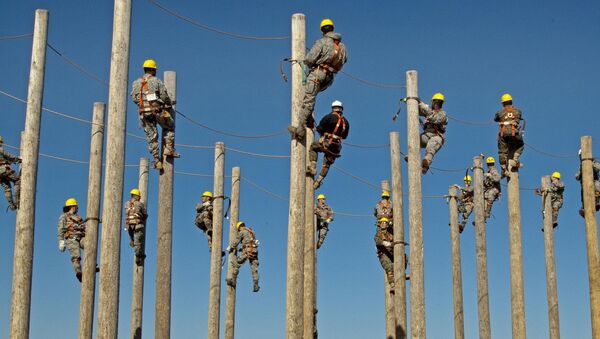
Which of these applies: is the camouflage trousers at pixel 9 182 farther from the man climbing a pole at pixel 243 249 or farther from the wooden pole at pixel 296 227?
the wooden pole at pixel 296 227

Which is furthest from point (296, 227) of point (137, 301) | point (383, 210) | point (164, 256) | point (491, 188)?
point (491, 188)

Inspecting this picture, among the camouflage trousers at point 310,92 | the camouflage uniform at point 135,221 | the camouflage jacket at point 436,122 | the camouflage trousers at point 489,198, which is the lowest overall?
the camouflage uniform at point 135,221

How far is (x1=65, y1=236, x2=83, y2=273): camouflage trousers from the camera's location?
14867 mm

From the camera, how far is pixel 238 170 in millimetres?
16453

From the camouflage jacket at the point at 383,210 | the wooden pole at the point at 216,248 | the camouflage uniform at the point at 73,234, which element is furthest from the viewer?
the camouflage jacket at the point at 383,210

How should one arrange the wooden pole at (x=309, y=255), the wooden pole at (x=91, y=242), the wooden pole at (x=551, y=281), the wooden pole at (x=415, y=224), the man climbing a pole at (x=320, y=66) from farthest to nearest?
the wooden pole at (x=551, y=281) < the wooden pole at (x=91, y=242) < the wooden pole at (x=415, y=224) < the wooden pole at (x=309, y=255) < the man climbing a pole at (x=320, y=66)

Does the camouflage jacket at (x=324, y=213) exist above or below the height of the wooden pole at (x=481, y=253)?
above

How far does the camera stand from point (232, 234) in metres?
16.4

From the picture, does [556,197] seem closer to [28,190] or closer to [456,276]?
[456,276]

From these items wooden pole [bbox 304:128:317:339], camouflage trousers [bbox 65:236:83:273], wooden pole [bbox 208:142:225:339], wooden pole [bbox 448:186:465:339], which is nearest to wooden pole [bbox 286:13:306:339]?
wooden pole [bbox 304:128:317:339]

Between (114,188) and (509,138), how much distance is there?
6761 millimetres

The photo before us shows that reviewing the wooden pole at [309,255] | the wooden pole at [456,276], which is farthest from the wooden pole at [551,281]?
the wooden pole at [309,255]

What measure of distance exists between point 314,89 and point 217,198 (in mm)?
6720

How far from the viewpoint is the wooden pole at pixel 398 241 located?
13969 mm
